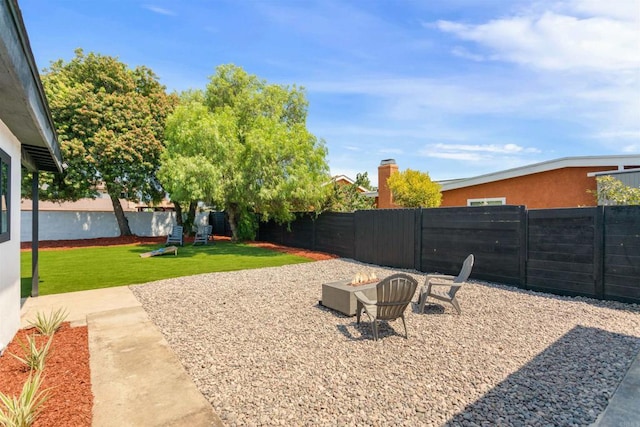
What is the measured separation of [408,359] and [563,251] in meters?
5.20

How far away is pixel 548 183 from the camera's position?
42.4 ft

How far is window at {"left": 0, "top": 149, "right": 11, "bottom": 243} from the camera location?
406 cm

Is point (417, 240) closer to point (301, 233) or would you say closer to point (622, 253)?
point (622, 253)

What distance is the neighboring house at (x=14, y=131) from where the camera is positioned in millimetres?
2244

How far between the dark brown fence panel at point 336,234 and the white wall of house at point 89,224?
13.6 m

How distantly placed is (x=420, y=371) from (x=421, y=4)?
28.9 feet

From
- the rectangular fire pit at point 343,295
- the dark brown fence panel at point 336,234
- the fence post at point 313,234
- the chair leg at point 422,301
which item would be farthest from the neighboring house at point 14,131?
the fence post at point 313,234

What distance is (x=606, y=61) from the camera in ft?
26.0

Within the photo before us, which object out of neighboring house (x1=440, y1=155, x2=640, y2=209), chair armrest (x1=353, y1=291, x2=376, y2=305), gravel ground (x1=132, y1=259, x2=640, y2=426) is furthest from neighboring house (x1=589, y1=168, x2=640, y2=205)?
chair armrest (x1=353, y1=291, x2=376, y2=305)

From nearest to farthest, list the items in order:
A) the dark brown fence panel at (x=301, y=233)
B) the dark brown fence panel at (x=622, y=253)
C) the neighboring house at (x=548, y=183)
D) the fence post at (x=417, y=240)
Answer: the dark brown fence panel at (x=622, y=253) < the fence post at (x=417, y=240) < the neighboring house at (x=548, y=183) < the dark brown fence panel at (x=301, y=233)

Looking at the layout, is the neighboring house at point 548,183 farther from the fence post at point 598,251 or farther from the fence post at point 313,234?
the fence post at point 313,234

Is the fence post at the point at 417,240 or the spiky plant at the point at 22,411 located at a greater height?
the fence post at the point at 417,240

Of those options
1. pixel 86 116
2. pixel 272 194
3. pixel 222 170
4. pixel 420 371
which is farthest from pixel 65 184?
pixel 420 371

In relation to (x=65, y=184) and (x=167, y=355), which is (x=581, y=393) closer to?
(x=167, y=355)
